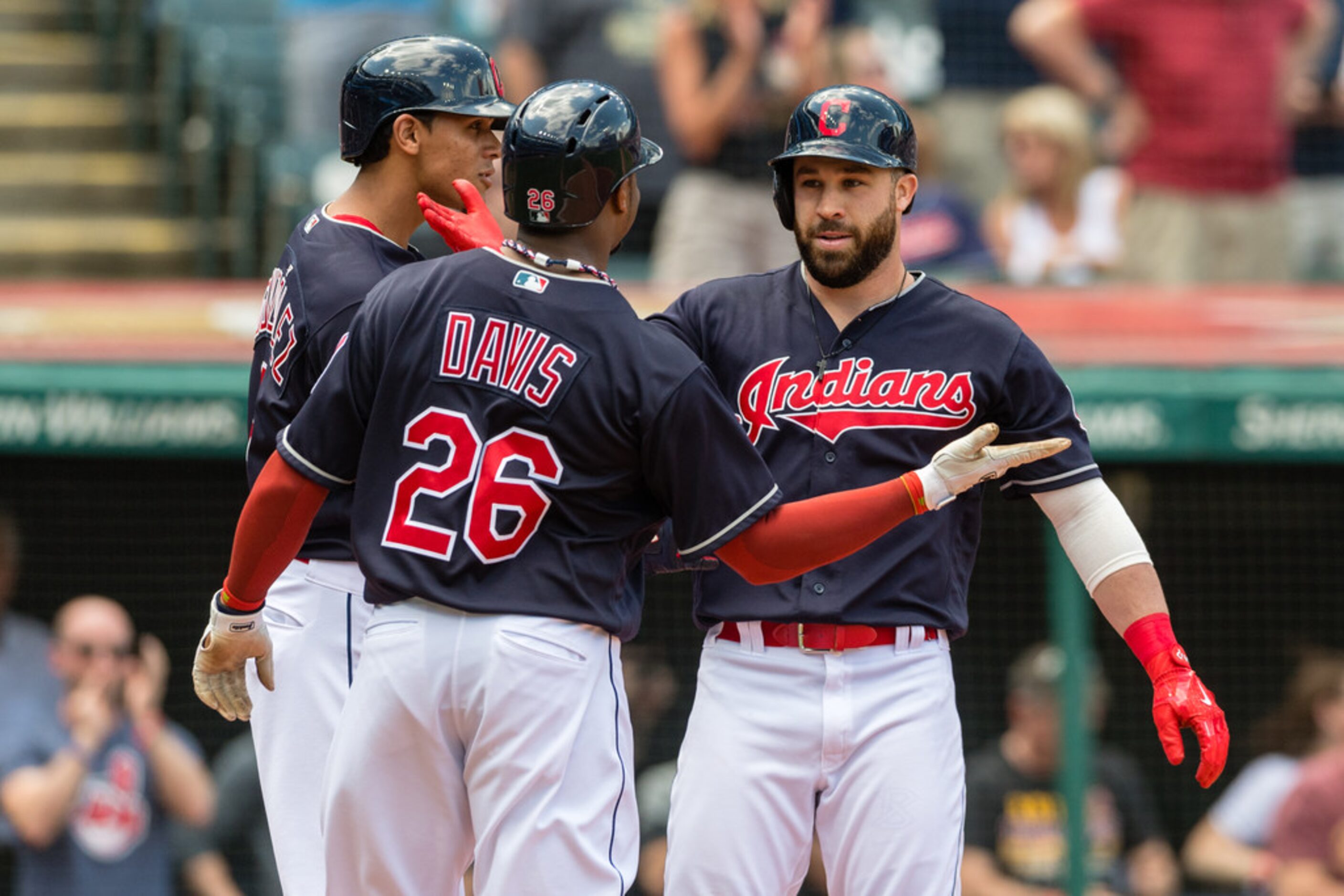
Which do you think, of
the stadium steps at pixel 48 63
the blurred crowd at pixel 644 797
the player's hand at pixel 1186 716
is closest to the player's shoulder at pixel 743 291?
the player's hand at pixel 1186 716

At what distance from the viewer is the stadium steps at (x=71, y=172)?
310 inches

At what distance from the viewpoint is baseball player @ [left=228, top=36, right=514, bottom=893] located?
10.2ft

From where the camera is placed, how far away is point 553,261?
2766 mm

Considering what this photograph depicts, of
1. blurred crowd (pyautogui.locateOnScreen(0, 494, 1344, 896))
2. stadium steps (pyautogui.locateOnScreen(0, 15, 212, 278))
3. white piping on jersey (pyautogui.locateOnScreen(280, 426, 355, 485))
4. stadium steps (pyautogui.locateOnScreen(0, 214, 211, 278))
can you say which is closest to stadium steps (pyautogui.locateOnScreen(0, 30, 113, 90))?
stadium steps (pyautogui.locateOnScreen(0, 15, 212, 278))

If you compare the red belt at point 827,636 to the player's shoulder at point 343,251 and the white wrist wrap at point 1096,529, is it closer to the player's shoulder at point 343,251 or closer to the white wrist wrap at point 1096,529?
the white wrist wrap at point 1096,529

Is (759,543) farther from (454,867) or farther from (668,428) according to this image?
(454,867)

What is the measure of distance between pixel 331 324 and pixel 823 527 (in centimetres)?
87

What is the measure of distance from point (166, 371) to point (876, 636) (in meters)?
3.08

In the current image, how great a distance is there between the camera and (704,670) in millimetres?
3221

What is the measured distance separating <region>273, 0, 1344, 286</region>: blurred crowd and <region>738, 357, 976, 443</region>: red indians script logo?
349 cm

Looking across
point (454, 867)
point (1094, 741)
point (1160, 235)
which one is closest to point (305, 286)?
point (454, 867)

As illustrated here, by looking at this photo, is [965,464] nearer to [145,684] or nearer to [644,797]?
[644,797]

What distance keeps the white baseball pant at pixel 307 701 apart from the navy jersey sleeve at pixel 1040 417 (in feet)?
3.60

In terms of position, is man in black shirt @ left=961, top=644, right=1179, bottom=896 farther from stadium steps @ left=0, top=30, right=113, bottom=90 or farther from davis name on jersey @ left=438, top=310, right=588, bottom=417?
stadium steps @ left=0, top=30, right=113, bottom=90
